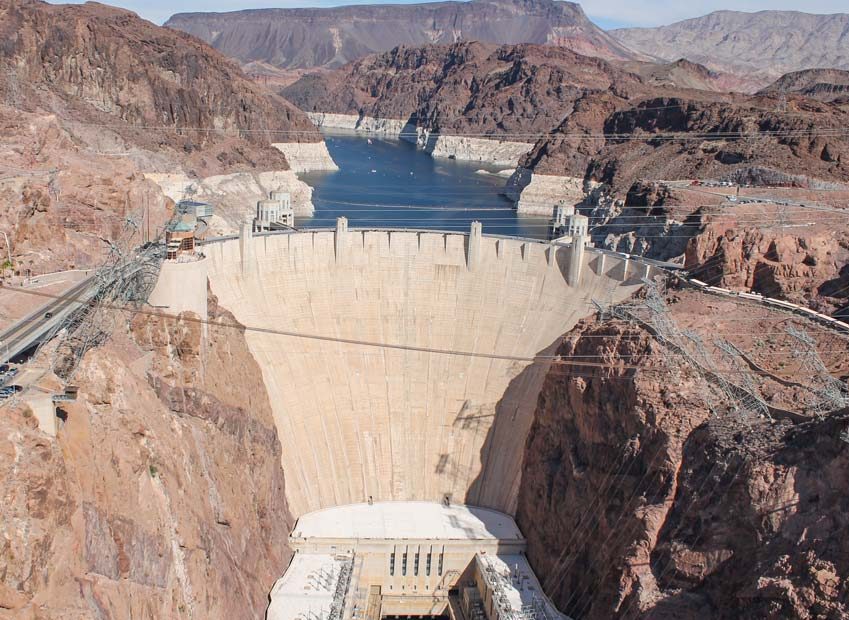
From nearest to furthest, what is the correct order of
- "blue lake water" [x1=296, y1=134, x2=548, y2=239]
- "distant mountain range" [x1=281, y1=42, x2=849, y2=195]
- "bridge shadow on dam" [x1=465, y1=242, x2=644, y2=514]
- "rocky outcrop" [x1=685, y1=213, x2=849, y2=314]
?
"rocky outcrop" [x1=685, y1=213, x2=849, y2=314] < "bridge shadow on dam" [x1=465, y1=242, x2=644, y2=514] < "distant mountain range" [x1=281, y1=42, x2=849, y2=195] < "blue lake water" [x1=296, y1=134, x2=548, y2=239]

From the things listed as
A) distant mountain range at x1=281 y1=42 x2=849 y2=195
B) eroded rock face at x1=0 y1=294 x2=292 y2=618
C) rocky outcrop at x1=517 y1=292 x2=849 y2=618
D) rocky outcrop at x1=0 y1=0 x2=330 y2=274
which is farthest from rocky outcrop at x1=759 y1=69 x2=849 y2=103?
eroded rock face at x1=0 y1=294 x2=292 y2=618

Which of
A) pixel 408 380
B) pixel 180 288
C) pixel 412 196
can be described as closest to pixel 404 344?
pixel 408 380

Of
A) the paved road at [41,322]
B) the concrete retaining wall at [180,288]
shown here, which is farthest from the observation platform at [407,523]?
the paved road at [41,322]

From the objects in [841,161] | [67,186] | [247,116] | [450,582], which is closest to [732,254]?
[450,582]

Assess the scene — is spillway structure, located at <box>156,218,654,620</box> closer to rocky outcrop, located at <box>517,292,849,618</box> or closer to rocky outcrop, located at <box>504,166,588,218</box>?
rocky outcrop, located at <box>517,292,849,618</box>

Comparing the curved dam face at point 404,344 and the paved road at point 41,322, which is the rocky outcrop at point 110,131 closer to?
the paved road at point 41,322

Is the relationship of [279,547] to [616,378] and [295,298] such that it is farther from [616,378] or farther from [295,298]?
[616,378]

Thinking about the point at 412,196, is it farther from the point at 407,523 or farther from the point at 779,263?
the point at 407,523
